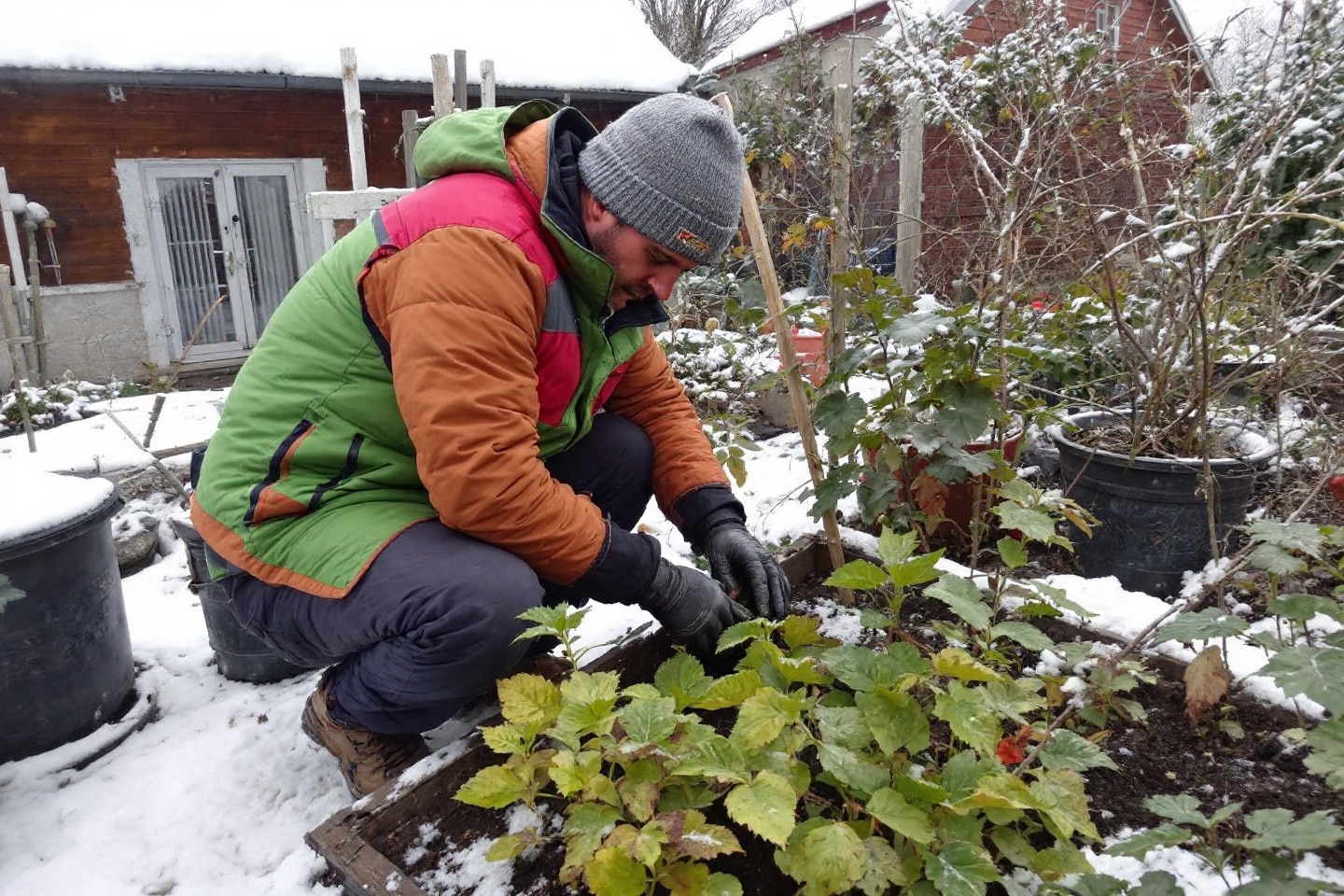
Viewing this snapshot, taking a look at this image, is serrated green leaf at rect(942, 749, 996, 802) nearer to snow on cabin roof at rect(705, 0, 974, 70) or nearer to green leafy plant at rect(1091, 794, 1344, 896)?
green leafy plant at rect(1091, 794, 1344, 896)

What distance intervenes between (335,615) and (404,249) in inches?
27.5

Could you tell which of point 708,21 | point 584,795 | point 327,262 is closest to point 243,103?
point 327,262

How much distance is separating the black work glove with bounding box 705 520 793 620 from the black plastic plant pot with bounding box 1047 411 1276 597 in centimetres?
112

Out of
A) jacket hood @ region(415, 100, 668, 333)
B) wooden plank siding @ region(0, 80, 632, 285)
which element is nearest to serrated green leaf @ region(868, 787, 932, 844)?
jacket hood @ region(415, 100, 668, 333)

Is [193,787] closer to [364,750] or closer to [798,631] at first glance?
[364,750]

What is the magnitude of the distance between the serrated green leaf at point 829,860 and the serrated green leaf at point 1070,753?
0.35 meters

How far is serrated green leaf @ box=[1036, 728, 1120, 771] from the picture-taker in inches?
47.3

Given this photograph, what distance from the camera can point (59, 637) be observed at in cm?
196

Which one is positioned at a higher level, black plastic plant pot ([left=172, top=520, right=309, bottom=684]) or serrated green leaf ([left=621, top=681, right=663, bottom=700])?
serrated green leaf ([left=621, top=681, right=663, bottom=700])

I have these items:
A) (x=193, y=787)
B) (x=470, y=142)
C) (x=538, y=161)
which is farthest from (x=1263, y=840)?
(x=193, y=787)

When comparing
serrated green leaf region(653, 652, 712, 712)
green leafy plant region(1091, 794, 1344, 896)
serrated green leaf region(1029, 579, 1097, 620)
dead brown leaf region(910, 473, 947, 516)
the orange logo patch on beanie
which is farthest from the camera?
dead brown leaf region(910, 473, 947, 516)

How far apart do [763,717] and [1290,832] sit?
618 millimetres

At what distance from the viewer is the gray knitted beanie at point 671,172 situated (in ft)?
4.95

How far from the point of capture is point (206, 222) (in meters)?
7.88
